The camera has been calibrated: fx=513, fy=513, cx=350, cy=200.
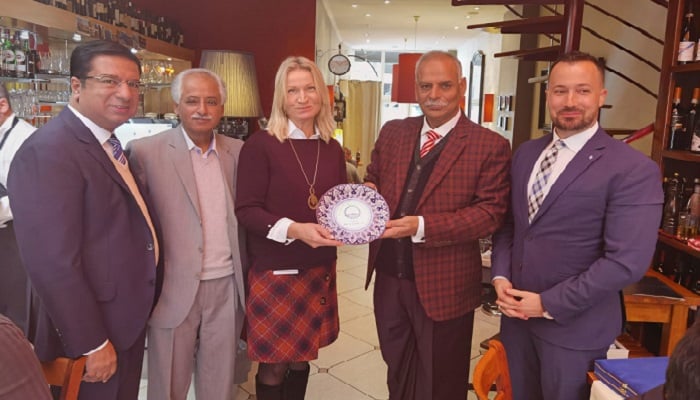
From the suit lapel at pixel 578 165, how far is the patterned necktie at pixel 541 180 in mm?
67

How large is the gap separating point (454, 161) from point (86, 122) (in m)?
1.21

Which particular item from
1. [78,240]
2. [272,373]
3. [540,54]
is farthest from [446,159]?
[540,54]

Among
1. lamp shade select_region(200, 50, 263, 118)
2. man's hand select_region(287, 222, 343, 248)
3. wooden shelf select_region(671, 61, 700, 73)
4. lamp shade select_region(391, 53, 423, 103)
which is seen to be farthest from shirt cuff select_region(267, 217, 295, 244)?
lamp shade select_region(391, 53, 423, 103)

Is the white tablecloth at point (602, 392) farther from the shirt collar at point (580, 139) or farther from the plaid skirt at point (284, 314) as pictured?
the plaid skirt at point (284, 314)

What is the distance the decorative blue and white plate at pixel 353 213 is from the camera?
1.78 meters

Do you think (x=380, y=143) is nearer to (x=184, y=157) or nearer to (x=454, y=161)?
(x=454, y=161)

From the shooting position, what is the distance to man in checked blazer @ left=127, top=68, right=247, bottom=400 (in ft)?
5.99

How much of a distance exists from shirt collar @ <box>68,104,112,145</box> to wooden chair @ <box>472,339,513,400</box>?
126 centimetres

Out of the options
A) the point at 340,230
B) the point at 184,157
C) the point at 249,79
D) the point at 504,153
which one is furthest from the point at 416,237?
the point at 249,79

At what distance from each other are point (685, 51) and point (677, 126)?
34 centimetres

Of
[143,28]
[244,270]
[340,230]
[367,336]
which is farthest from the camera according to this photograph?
[143,28]

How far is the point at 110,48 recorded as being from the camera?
1.55 m

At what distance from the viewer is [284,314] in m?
1.93

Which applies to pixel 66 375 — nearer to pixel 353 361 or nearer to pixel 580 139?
pixel 580 139
